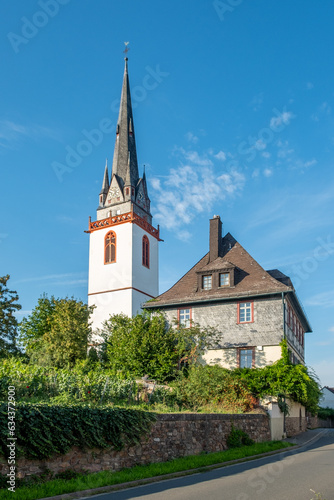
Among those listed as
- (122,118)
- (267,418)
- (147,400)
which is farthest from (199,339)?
(122,118)

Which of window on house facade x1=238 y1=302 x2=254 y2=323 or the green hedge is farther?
window on house facade x1=238 y1=302 x2=254 y2=323

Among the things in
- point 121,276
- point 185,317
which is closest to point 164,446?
point 185,317

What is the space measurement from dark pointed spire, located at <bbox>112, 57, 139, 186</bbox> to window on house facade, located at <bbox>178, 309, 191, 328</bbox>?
61.4 feet

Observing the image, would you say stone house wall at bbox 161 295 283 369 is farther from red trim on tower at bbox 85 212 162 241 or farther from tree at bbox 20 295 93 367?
red trim on tower at bbox 85 212 162 241

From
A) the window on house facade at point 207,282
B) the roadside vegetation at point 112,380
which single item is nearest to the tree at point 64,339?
the roadside vegetation at point 112,380

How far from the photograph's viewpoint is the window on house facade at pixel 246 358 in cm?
2811

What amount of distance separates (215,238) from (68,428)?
23.7m

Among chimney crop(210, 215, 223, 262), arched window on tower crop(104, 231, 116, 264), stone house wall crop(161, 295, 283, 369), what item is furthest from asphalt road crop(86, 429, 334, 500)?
arched window on tower crop(104, 231, 116, 264)

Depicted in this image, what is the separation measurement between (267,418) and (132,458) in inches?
433

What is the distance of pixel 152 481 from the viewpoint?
11266mm

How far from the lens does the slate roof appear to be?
95.2 ft

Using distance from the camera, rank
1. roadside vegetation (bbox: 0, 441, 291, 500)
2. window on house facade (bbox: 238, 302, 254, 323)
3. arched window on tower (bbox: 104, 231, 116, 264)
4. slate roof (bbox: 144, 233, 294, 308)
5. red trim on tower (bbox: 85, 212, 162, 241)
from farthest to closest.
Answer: red trim on tower (bbox: 85, 212, 162, 241)
arched window on tower (bbox: 104, 231, 116, 264)
slate roof (bbox: 144, 233, 294, 308)
window on house facade (bbox: 238, 302, 254, 323)
roadside vegetation (bbox: 0, 441, 291, 500)

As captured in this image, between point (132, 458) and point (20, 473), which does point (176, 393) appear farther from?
point (20, 473)

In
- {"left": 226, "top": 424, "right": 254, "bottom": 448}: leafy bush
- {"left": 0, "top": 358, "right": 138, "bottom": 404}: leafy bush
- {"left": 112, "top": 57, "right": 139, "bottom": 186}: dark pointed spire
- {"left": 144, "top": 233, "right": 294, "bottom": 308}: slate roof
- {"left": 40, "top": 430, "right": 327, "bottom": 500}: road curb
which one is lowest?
{"left": 226, "top": 424, "right": 254, "bottom": 448}: leafy bush
